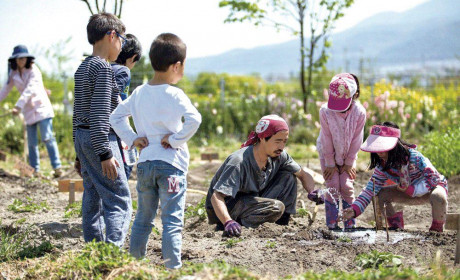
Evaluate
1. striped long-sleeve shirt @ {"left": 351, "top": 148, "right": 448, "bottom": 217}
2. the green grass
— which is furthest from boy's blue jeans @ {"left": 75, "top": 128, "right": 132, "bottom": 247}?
striped long-sleeve shirt @ {"left": 351, "top": 148, "right": 448, "bottom": 217}

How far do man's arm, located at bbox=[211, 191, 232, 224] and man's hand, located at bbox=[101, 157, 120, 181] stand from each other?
0.90 metres

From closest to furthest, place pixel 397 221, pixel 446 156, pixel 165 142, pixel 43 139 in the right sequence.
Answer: pixel 165 142
pixel 397 221
pixel 446 156
pixel 43 139

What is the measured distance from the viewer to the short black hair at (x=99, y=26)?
3838 mm

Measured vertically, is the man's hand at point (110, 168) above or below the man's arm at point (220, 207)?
above

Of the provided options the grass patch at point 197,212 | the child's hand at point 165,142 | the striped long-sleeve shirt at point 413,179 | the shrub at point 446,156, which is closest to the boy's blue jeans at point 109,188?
the child's hand at point 165,142

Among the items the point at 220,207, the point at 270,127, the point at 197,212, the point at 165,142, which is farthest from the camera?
the point at 197,212

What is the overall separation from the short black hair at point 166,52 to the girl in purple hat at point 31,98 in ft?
15.9

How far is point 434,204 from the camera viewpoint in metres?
4.52

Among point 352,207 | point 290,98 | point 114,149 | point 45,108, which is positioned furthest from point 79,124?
point 290,98

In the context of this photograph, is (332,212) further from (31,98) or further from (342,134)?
(31,98)

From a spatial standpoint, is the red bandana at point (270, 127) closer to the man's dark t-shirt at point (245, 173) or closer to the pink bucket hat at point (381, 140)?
the man's dark t-shirt at point (245, 173)

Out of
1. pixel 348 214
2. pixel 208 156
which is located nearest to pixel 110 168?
pixel 348 214

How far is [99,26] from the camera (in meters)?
3.83

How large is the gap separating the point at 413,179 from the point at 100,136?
2435 millimetres
